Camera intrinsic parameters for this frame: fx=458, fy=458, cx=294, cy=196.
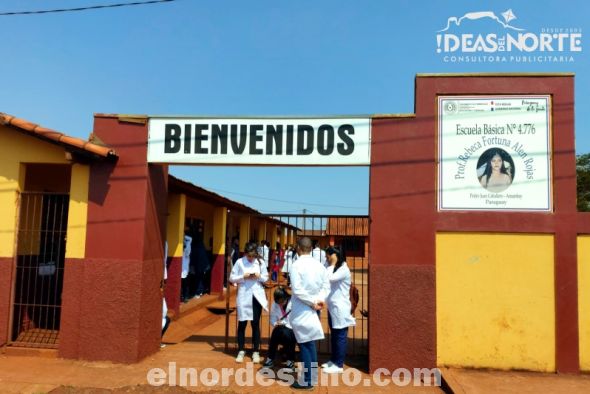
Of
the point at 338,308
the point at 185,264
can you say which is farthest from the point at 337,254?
the point at 185,264

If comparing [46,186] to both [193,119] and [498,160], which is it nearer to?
[193,119]

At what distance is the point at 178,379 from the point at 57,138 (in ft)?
11.2

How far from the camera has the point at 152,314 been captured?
21.0 ft

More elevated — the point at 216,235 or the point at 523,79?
the point at 523,79

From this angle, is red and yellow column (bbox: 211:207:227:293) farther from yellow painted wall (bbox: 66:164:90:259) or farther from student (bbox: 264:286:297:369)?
student (bbox: 264:286:297:369)

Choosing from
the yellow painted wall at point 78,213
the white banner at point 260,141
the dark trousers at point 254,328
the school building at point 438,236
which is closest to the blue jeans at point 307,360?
the school building at point 438,236

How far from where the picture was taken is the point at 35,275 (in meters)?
7.22

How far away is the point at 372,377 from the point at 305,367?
1.03m

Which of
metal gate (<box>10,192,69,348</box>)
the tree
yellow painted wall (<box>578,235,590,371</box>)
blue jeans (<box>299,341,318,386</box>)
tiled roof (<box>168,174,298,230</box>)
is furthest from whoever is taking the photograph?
the tree

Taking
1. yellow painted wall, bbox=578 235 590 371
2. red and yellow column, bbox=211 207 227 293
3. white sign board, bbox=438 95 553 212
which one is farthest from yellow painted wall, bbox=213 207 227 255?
yellow painted wall, bbox=578 235 590 371

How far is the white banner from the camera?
19.7 feet

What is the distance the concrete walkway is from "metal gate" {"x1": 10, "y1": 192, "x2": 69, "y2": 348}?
500 millimetres

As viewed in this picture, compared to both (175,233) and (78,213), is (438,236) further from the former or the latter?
(175,233)

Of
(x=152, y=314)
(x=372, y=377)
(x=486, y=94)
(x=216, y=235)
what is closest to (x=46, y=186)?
(x=152, y=314)
